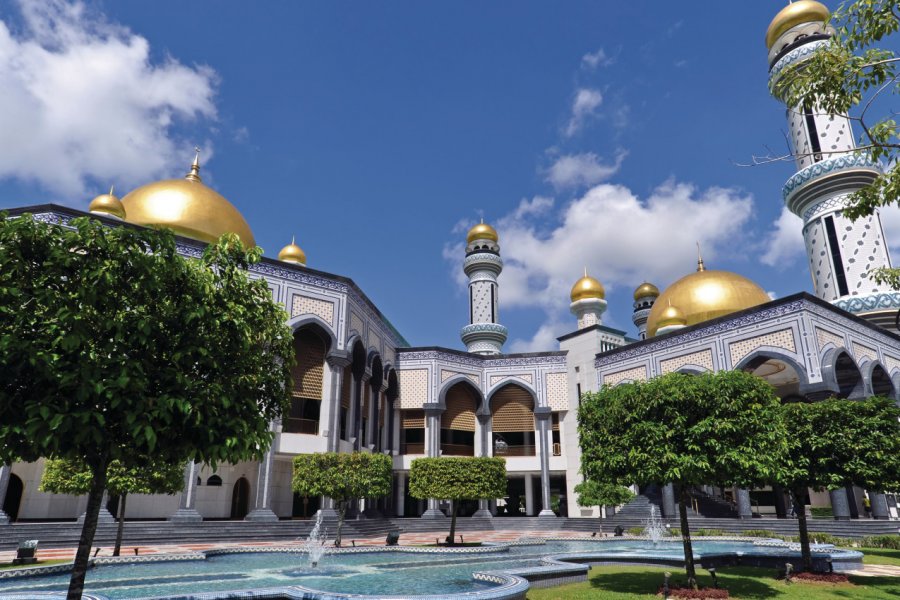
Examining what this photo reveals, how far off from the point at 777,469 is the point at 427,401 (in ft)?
72.2

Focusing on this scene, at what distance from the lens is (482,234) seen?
4375cm

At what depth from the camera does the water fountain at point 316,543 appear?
14.1 m

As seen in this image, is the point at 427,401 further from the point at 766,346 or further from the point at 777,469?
the point at 777,469

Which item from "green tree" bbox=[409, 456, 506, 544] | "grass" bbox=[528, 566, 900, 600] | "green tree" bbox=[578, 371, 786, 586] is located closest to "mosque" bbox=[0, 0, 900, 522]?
"green tree" bbox=[409, 456, 506, 544]

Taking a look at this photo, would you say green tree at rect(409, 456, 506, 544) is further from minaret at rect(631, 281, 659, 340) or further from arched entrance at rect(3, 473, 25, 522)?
minaret at rect(631, 281, 659, 340)

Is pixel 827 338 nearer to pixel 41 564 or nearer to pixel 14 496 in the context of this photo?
pixel 41 564

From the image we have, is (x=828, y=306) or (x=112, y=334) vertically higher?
(x=828, y=306)

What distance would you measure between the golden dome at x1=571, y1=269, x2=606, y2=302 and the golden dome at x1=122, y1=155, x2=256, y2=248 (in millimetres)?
23606

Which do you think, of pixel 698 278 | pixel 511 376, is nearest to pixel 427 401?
pixel 511 376

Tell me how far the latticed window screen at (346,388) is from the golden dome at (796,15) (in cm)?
3130

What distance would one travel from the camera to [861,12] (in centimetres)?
729

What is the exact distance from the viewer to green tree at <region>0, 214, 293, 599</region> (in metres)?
5.32

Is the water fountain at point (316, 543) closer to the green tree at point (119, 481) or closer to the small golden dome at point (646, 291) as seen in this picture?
the green tree at point (119, 481)

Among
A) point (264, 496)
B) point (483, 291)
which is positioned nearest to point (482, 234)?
point (483, 291)
